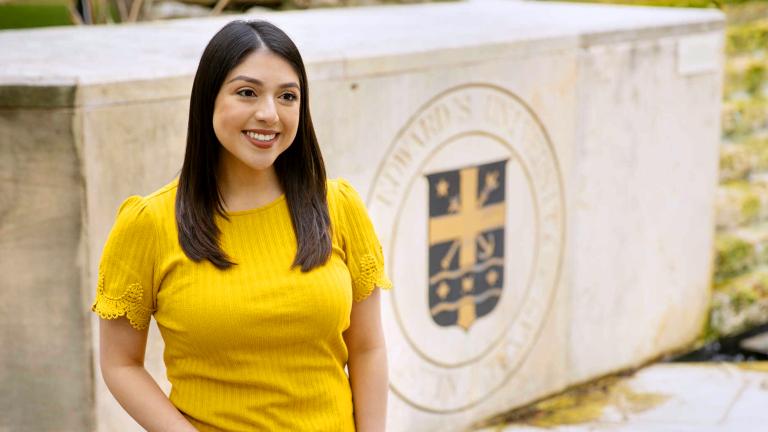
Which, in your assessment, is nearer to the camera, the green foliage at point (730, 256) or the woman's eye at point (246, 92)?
the woman's eye at point (246, 92)

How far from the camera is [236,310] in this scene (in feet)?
6.40

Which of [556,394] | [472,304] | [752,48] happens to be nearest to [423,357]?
[472,304]

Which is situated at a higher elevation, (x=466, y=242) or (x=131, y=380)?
(x=131, y=380)

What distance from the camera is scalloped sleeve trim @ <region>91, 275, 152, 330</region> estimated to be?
1987 millimetres

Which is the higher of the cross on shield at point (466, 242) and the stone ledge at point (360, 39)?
the stone ledge at point (360, 39)

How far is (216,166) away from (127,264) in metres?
0.22

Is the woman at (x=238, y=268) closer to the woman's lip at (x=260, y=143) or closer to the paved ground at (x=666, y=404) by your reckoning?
the woman's lip at (x=260, y=143)

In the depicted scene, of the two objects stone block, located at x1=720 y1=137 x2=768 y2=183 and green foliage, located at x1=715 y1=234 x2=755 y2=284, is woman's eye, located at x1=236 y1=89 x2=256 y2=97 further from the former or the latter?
stone block, located at x1=720 y1=137 x2=768 y2=183

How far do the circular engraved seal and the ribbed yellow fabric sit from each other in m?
1.80

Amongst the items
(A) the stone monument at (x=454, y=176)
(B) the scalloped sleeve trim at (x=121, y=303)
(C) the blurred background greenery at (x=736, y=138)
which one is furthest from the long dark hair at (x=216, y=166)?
(C) the blurred background greenery at (x=736, y=138)

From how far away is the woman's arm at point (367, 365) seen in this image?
217 cm

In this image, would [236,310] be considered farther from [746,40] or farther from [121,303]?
[746,40]

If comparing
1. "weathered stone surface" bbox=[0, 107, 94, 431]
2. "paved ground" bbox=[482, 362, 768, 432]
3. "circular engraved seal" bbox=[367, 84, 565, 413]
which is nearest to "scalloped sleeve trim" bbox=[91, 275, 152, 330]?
"weathered stone surface" bbox=[0, 107, 94, 431]

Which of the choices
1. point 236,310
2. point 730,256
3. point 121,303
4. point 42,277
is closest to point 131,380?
point 121,303
